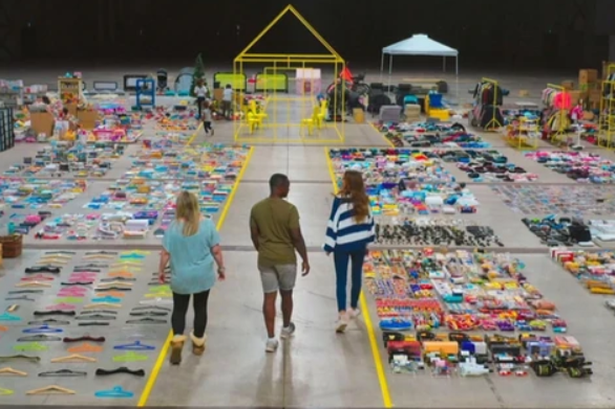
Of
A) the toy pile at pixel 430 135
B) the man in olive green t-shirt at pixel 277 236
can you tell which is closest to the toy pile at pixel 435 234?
the man in olive green t-shirt at pixel 277 236

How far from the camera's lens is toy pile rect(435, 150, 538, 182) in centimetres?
1823

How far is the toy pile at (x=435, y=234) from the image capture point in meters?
13.1

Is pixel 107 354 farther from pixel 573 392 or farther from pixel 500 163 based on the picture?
pixel 500 163

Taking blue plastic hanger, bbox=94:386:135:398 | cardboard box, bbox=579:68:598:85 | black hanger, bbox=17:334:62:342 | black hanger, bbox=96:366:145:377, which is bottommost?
blue plastic hanger, bbox=94:386:135:398

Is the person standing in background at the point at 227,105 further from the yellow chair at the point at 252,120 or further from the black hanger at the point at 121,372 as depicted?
the black hanger at the point at 121,372

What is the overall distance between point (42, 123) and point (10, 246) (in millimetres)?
11676

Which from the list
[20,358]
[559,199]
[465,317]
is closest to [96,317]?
[20,358]

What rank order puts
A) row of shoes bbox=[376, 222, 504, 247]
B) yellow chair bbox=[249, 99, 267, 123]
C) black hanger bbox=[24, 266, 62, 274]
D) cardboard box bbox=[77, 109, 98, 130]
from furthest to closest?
yellow chair bbox=[249, 99, 267, 123]
cardboard box bbox=[77, 109, 98, 130]
row of shoes bbox=[376, 222, 504, 247]
black hanger bbox=[24, 266, 62, 274]

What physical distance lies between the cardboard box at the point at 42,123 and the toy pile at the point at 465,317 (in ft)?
44.8

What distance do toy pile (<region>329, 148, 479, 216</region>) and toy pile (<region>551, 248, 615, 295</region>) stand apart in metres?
3.06

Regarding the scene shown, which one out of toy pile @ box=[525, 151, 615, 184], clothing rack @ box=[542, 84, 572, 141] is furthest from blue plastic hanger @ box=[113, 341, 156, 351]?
clothing rack @ box=[542, 84, 572, 141]

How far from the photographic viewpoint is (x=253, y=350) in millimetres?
8781

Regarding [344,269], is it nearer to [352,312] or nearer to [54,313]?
[352,312]

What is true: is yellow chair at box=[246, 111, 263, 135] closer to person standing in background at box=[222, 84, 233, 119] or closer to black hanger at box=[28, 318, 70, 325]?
person standing in background at box=[222, 84, 233, 119]
